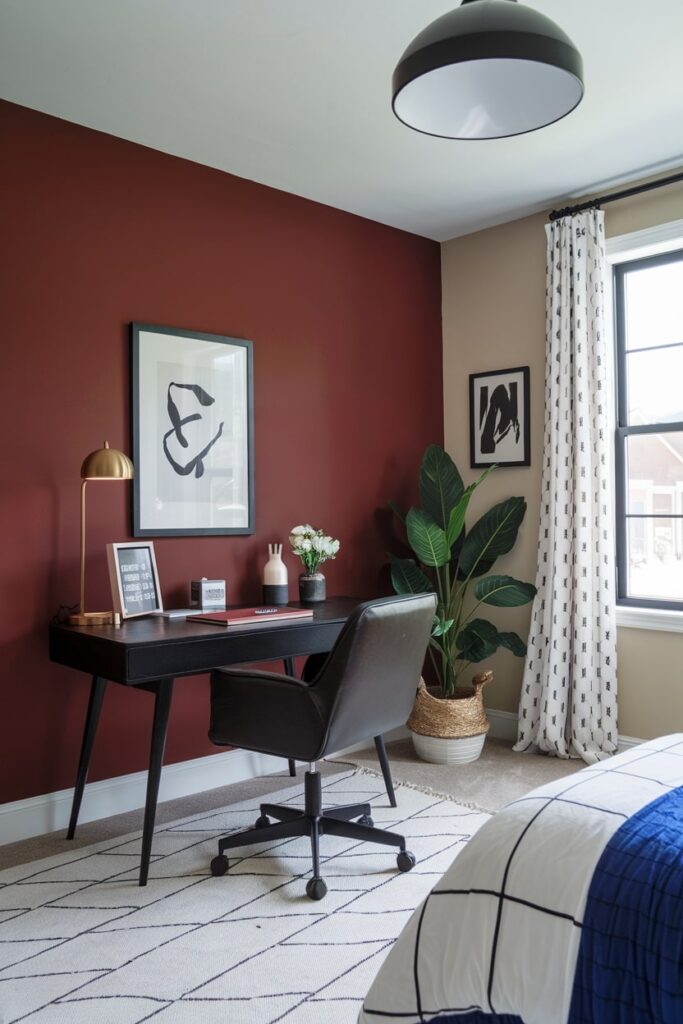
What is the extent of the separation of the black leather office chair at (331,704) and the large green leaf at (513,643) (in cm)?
117

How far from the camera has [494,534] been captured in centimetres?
392

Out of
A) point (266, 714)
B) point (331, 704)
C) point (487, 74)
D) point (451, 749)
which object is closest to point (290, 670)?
point (451, 749)

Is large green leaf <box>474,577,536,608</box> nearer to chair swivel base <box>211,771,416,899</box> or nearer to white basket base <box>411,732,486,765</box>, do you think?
white basket base <box>411,732,486,765</box>

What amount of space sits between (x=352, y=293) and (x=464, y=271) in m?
0.74

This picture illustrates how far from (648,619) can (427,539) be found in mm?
1060

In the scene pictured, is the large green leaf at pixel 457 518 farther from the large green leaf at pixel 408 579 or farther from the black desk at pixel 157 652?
the black desk at pixel 157 652

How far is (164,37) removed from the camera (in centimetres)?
253

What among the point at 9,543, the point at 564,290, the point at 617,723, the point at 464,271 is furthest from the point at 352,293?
the point at 617,723

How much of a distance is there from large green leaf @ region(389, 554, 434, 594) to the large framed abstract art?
2.48 feet

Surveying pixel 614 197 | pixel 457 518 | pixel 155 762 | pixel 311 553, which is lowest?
pixel 155 762

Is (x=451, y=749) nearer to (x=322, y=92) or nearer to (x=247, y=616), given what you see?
(x=247, y=616)

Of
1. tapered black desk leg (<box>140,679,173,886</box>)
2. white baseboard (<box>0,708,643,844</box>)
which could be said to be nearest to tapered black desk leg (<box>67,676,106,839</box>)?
white baseboard (<box>0,708,643,844</box>)

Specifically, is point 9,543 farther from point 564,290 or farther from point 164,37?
point 564,290

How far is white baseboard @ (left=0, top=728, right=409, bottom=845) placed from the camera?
2920mm
